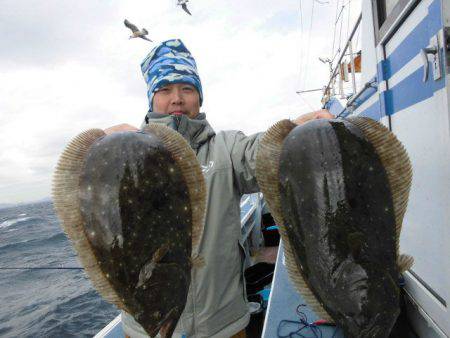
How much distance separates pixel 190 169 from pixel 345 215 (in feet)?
2.36

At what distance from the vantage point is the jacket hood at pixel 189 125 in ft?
7.33

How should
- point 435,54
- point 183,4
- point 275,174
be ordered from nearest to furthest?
point 275,174 < point 435,54 < point 183,4

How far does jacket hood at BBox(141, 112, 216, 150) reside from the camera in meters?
2.23

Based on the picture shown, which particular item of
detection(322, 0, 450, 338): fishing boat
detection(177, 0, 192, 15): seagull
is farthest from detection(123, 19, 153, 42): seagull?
detection(322, 0, 450, 338): fishing boat

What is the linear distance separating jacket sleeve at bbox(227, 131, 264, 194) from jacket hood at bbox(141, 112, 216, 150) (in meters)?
0.19

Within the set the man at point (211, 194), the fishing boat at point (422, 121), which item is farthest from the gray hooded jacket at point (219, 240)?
the fishing boat at point (422, 121)

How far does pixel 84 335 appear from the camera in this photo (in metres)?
10.5

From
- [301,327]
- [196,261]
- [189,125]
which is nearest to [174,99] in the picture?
[189,125]

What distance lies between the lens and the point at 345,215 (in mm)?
1376

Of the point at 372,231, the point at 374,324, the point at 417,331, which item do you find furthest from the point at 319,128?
the point at 417,331

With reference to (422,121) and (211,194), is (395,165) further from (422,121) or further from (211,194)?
(422,121)

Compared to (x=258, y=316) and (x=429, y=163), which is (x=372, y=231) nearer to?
(x=429, y=163)

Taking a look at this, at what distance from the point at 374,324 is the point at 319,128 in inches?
31.6

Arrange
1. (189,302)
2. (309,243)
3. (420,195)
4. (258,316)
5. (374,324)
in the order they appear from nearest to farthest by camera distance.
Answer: (374,324) < (309,243) < (189,302) < (420,195) < (258,316)
